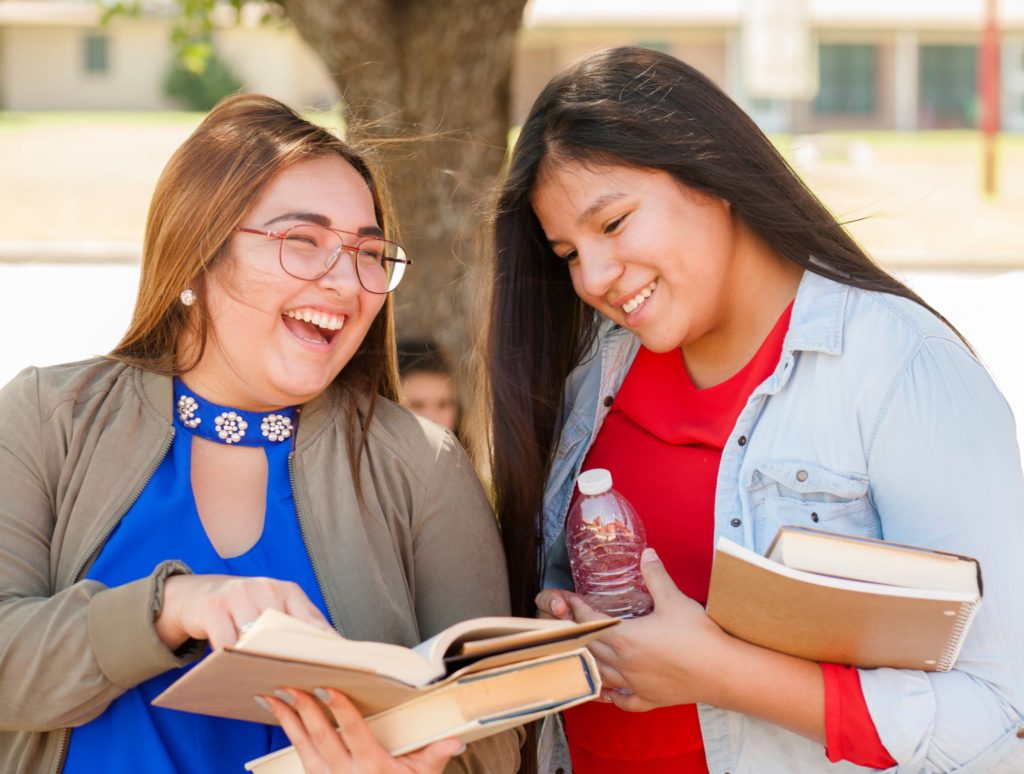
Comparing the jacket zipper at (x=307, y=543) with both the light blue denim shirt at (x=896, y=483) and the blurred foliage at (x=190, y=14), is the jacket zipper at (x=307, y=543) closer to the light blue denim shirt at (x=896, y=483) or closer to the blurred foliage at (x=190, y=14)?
the light blue denim shirt at (x=896, y=483)

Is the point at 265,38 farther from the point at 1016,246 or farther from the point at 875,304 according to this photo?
the point at 875,304

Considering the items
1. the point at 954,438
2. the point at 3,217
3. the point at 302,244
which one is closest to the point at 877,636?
the point at 954,438

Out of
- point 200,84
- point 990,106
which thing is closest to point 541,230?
point 990,106

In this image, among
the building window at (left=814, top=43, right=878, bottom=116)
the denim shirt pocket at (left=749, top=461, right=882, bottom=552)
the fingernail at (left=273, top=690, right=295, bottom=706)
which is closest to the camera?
the fingernail at (left=273, top=690, right=295, bottom=706)

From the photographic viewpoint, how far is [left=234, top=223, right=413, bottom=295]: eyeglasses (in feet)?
7.68

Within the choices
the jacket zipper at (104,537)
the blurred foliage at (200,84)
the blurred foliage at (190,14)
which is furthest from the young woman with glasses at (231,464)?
the blurred foliage at (200,84)

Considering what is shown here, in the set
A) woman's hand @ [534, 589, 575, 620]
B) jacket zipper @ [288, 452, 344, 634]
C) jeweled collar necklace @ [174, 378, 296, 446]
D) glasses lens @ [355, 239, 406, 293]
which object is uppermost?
glasses lens @ [355, 239, 406, 293]

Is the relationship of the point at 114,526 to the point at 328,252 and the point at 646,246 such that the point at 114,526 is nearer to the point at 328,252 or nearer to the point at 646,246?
the point at 328,252

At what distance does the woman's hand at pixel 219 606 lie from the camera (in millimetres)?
1915

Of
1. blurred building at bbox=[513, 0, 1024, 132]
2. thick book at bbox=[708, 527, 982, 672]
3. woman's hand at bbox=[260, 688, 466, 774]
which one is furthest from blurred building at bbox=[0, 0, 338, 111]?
thick book at bbox=[708, 527, 982, 672]

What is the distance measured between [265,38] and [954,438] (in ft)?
122

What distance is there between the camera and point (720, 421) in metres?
2.52

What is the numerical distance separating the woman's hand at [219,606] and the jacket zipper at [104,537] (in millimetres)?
269

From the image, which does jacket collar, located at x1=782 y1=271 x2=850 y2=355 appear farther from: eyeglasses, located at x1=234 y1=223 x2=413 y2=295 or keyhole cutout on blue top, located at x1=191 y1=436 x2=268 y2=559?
keyhole cutout on blue top, located at x1=191 y1=436 x2=268 y2=559
